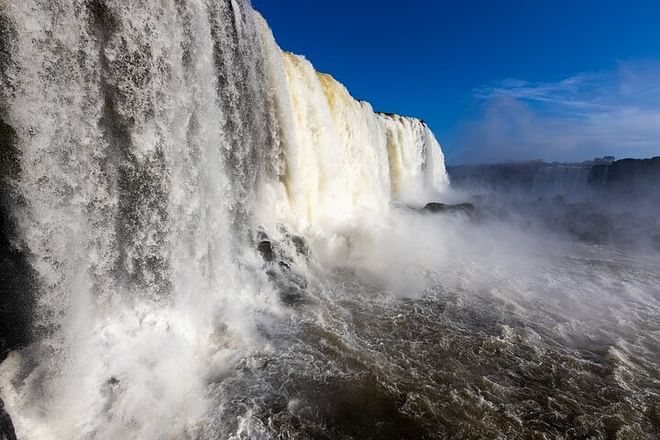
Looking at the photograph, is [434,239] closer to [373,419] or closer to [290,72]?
[290,72]

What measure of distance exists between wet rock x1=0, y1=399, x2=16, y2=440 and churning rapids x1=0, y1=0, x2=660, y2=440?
2 cm

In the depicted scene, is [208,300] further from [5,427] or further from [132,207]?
[5,427]

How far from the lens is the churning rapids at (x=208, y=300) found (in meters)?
3.73

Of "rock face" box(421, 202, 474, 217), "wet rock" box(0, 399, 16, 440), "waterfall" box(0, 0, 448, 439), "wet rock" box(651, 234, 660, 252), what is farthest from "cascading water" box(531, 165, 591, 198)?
"wet rock" box(0, 399, 16, 440)

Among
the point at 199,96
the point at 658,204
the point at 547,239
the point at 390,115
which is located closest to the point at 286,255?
the point at 199,96

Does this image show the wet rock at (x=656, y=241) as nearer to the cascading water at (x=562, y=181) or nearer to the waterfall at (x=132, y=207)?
the waterfall at (x=132, y=207)

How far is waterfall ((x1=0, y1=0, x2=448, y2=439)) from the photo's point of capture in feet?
12.0

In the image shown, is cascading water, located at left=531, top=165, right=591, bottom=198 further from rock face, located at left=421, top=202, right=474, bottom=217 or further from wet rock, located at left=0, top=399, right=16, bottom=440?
wet rock, located at left=0, top=399, right=16, bottom=440

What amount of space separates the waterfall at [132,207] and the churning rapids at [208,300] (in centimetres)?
2

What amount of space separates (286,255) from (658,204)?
92.5 ft

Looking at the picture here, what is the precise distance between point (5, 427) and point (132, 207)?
2.75 meters

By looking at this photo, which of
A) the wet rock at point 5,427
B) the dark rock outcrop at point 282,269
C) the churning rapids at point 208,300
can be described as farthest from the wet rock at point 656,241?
the wet rock at point 5,427

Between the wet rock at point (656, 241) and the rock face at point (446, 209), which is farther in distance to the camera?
the rock face at point (446, 209)

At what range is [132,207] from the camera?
4.89 m
